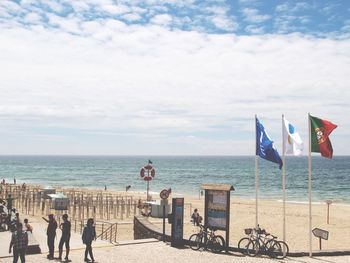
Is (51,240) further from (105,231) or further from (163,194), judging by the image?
(105,231)

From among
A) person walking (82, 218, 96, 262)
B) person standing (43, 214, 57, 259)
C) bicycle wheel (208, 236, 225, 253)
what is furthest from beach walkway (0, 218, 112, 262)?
bicycle wheel (208, 236, 225, 253)

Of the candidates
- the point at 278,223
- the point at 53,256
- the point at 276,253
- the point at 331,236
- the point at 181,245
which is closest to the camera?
the point at 53,256

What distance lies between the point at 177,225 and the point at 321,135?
611 centimetres

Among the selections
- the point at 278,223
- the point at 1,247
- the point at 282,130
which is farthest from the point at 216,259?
the point at 278,223

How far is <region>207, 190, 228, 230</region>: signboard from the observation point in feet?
52.8

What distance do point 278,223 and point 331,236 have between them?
5.96 metres

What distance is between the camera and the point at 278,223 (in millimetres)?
31328

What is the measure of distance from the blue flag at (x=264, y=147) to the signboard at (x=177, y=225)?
11.7 feet

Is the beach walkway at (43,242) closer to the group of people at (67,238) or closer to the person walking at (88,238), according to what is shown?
the group of people at (67,238)

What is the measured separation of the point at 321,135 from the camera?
1576 centimetres

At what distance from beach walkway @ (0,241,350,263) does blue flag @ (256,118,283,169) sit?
3.66 meters

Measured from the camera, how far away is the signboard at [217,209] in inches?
634

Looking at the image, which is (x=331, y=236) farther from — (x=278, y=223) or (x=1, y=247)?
(x=1, y=247)

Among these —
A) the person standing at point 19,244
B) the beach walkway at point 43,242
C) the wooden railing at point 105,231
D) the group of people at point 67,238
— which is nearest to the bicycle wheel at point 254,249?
the beach walkway at point 43,242
